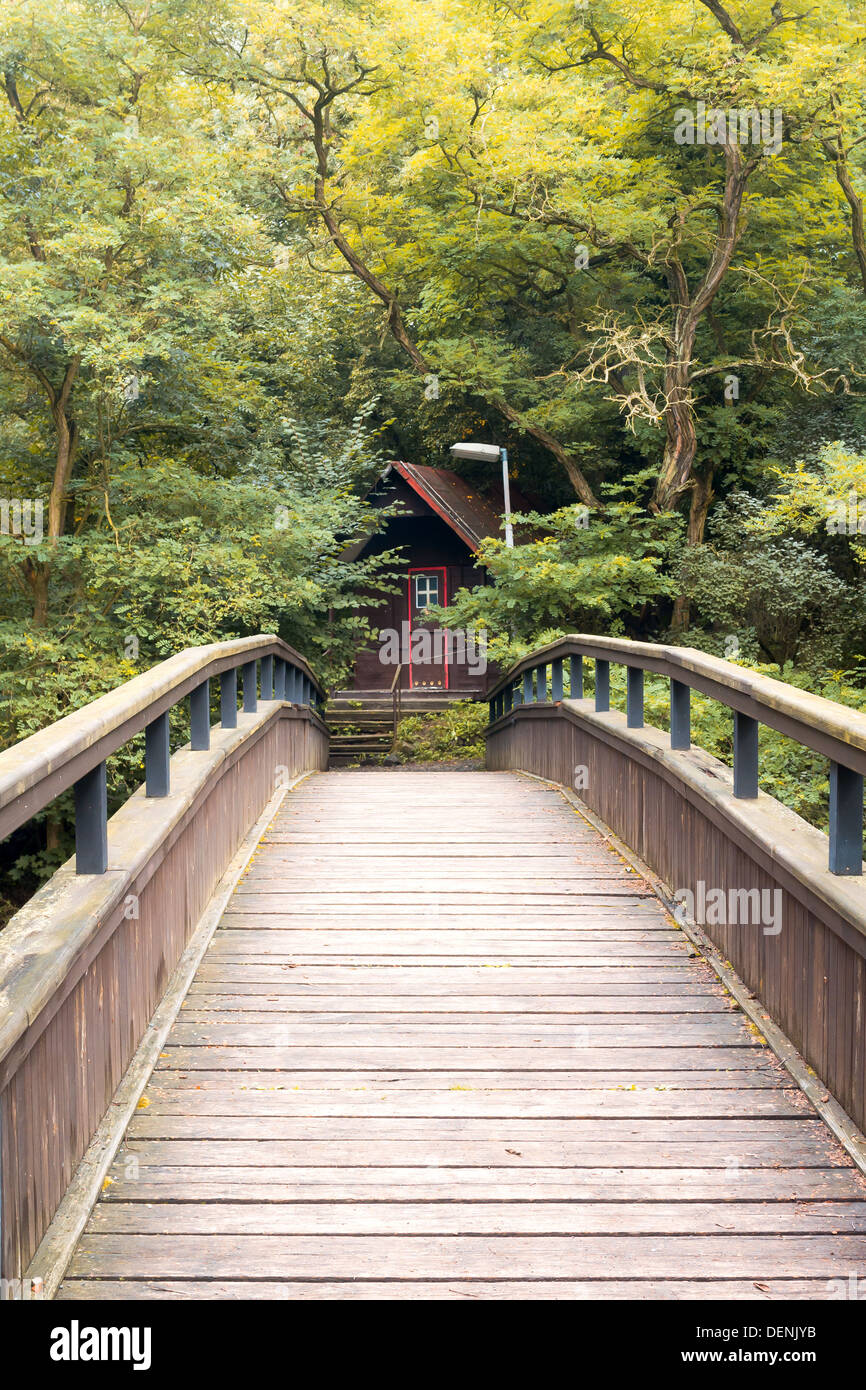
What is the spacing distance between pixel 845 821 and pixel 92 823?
2.21m

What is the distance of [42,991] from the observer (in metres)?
2.71

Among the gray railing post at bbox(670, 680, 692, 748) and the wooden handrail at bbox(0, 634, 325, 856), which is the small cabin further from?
the gray railing post at bbox(670, 680, 692, 748)

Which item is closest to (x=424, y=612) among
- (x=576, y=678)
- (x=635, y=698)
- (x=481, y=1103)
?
(x=576, y=678)

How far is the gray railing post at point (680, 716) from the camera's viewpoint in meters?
5.55

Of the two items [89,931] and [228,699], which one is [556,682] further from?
[89,931]

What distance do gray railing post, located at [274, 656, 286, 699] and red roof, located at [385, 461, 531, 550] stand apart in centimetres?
1006

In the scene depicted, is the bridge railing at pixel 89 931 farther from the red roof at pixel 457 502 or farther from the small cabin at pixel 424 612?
the small cabin at pixel 424 612

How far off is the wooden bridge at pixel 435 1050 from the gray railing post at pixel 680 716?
0.13 feet

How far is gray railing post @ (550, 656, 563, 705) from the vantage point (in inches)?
392

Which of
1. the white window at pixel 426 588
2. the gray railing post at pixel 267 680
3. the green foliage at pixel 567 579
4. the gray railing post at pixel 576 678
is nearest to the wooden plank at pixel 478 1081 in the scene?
the gray railing post at pixel 576 678

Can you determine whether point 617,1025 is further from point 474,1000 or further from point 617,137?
point 617,137

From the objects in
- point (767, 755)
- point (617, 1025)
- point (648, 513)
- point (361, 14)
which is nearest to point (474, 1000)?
point (617, 1025)

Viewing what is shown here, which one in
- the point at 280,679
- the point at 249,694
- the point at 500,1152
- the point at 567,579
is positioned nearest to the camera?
the point at 500,1152

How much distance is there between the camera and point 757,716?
4.19 m
